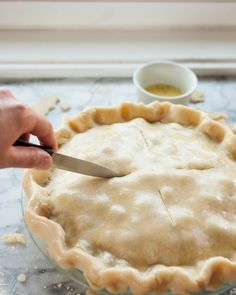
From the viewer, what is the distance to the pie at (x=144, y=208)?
121 centimetres

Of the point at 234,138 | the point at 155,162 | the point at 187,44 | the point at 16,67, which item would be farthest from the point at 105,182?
the point at 187,44

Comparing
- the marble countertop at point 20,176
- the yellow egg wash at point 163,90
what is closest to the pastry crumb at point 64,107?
the marble countertop at point 20,176

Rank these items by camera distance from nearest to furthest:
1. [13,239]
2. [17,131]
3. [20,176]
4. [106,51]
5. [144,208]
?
1. [17,131]
2. [144,208]
3. [13,239]
4. [20,176]
5. [106,51]

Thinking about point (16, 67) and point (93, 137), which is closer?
point (93, 137)

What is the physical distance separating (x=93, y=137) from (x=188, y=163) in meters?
0.33

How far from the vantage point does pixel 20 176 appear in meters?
1.78

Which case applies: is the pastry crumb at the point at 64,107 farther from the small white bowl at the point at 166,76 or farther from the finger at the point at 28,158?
the finger at the point at 28,158

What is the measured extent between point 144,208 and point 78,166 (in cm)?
22

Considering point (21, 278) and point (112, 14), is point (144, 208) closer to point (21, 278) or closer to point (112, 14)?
point (21, 278)

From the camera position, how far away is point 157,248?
49.9 inches

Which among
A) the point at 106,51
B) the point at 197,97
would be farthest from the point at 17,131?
the point at 106,51

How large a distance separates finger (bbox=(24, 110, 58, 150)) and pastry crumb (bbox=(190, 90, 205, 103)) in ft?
3.02

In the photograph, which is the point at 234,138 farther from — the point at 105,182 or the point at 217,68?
the point at 217,68

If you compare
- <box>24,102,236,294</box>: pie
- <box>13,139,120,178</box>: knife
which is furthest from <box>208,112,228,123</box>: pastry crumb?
<box>13,139,120,178</box>: knife
